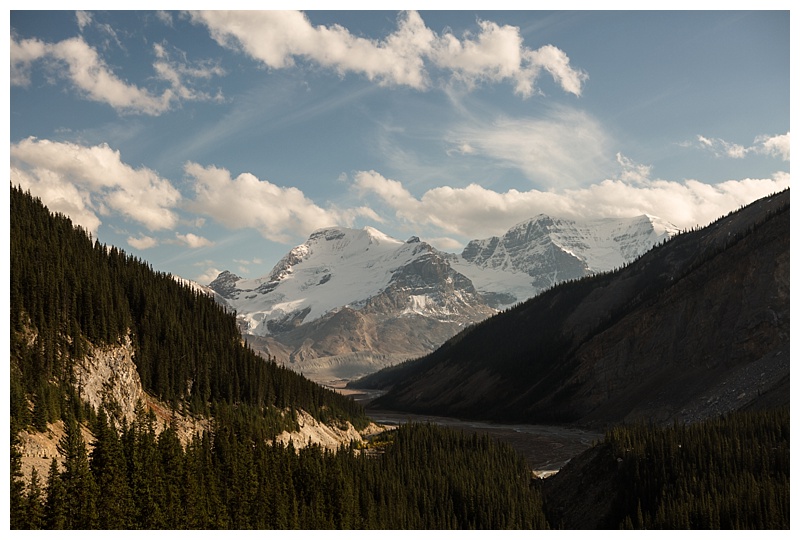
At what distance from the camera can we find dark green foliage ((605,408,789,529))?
60125 mm

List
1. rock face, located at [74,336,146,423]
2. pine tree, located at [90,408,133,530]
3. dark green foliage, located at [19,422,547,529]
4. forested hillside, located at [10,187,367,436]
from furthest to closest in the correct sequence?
rock face, located at [74,336,146,423], forested hillside, located at [10,187,367,436], dark green foliage, located at [19,422,547,529], pine tree, located at [90,408,133,530]

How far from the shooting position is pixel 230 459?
6869 cm

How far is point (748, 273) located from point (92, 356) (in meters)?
137

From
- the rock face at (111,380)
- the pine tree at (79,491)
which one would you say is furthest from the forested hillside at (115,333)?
the pine tree at (79,491)

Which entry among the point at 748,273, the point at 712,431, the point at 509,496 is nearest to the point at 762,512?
the point at 712,431

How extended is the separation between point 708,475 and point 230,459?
50913 mm

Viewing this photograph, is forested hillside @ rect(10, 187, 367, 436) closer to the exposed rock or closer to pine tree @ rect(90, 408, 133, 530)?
the exposed rock

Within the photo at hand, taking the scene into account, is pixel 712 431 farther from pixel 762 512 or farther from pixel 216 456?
pixel 216 456

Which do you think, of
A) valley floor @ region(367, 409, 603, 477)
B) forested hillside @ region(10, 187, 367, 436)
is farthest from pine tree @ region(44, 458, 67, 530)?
valley floor @ region(367, 409, 603, 477)

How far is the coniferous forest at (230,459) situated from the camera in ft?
177

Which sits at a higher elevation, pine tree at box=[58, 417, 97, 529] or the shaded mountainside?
the shaded mountainside

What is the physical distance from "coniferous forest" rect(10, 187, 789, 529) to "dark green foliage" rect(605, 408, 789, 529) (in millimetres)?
228

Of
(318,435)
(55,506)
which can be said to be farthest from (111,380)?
(318,435)

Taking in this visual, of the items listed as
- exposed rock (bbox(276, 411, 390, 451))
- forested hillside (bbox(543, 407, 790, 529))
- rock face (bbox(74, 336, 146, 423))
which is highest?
rock face (bbox(74, 336, 146, 423))
